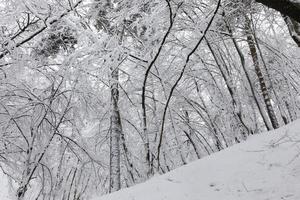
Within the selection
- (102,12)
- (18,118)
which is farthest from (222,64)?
(18,118)

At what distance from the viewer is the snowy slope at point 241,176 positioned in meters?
4.07

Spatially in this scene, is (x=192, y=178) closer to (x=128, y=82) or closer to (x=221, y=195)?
(x=221, y=195)

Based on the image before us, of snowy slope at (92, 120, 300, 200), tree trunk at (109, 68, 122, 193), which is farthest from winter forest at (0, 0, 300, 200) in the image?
snowy slope at (92, 120, 300, 200)

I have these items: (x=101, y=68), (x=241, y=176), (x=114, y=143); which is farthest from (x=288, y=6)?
(x=114, y=143)

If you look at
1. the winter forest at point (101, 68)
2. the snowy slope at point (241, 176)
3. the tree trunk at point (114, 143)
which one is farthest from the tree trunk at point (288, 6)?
the tree trunk at point (114, 143)

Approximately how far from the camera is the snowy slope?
4074 millimetres

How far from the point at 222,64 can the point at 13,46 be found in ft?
14.8

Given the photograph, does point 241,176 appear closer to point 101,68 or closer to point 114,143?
point 101,68

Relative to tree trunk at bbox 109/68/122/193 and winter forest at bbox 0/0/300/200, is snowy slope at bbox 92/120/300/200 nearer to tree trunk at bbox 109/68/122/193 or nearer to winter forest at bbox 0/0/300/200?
winter forest at bbox 0/0/300/200

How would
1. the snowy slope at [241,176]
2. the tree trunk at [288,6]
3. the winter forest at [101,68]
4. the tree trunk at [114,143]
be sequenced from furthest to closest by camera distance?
the tree trunk at [114,143], the winter forest at [101,68], the snowy slope at [241,176], the tree trunk at [288,6]

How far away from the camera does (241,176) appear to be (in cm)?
443

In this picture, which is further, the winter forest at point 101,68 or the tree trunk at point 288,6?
the winter forest at point 101,68

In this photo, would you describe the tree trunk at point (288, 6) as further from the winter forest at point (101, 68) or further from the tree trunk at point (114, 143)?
the tree trunk at point (114, 143)

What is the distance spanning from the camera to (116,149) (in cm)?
877
